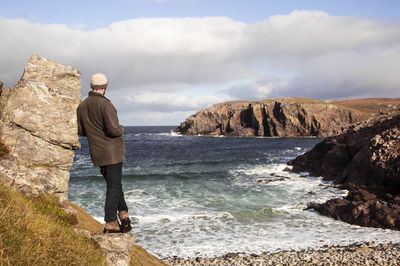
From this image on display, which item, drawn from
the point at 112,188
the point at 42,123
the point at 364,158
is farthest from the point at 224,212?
the point at 112,188

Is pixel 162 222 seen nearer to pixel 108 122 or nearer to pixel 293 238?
pixel 293 238

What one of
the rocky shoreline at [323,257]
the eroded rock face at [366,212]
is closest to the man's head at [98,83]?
the rocky shoreline at [323,257]

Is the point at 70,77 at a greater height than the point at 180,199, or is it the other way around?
the point at 70,77

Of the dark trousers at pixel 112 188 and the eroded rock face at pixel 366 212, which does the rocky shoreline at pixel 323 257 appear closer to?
the eroded rock face at pixel 366 212

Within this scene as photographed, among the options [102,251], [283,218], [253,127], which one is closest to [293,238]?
[283,218]

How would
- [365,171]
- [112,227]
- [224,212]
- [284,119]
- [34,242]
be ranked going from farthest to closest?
1. [284,119]
2. [365,171]
3. [224,212]
4. [112,227]
5. [34,242]

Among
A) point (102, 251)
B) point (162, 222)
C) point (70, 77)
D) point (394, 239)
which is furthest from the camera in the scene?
point (162, 222)

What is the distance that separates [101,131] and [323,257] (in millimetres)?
11971

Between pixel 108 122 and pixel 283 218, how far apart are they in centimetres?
1737

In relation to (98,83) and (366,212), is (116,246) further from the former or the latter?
(366,212)

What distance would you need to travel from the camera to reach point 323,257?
13.0 metres

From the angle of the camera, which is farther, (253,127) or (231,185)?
(253,127)

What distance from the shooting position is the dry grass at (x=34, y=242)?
12.9ft

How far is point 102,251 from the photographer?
5.50 metres
